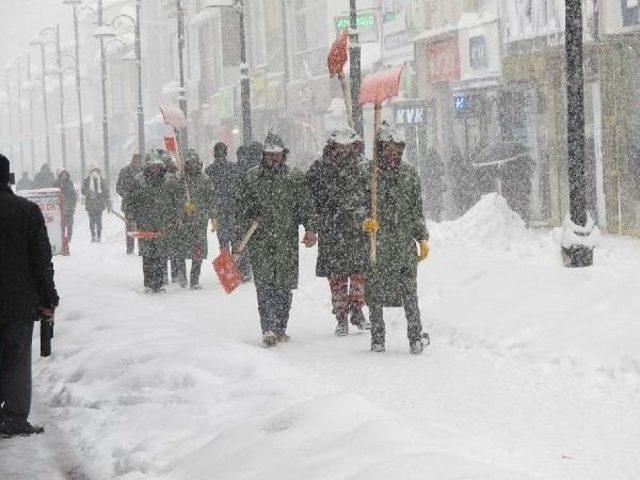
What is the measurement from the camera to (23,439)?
7223 mm

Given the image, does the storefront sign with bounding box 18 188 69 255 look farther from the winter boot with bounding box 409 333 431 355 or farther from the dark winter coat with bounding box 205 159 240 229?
the winter boot with bounding box 409 333 431 355

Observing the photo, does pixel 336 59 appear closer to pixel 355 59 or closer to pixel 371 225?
pixel 371 225

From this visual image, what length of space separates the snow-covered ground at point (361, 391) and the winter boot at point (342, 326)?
149 millimetres

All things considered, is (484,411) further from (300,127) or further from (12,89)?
(12,89)

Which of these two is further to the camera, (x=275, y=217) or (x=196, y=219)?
(x=196, y=219)

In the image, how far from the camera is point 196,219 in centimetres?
1575

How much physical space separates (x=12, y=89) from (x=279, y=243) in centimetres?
13014

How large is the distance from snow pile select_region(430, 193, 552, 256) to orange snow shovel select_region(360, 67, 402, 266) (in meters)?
8.43

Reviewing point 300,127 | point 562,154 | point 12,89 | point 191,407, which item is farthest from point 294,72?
point 12,89

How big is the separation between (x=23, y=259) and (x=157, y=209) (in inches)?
316

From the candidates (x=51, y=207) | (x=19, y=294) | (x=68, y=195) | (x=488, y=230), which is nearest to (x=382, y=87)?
(x=19, y=294)

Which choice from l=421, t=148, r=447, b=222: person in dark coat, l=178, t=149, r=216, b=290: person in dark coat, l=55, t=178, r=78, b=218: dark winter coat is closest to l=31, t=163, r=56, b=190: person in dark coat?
l=55, t=178, r=78, b=218: dark winter coat

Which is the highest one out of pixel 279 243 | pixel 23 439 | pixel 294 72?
pixel 294 72

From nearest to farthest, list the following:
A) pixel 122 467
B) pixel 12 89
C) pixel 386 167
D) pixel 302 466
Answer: pixel 302 466 → pixel 122 467 → pixel 386 167 → pixel 12 89
